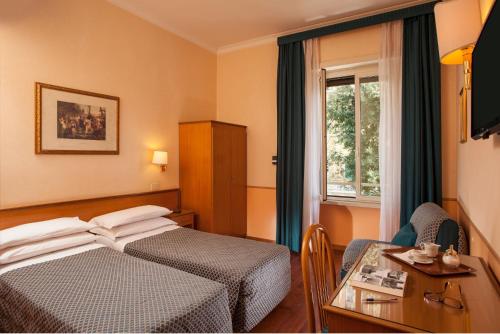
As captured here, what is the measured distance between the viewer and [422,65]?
3.18 m

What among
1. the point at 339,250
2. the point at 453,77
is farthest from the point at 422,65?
the point at 339,250

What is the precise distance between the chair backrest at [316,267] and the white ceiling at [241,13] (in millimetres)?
2780

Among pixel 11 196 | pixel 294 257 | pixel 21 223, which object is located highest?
pixel 11 196

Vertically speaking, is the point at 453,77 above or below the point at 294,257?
above

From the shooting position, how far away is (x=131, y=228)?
9.46 ft

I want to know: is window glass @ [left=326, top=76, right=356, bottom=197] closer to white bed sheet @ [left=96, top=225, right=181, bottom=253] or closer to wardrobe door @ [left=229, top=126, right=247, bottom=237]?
wardrobe door @ [left=229, top=126, right=247, bottom=237]

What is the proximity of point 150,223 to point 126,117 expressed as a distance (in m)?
1.27

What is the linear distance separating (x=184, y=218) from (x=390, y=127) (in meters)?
2.67

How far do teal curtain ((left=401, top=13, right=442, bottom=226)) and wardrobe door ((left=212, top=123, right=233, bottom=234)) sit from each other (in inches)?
84.9

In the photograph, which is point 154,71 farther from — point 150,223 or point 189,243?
point 189,243

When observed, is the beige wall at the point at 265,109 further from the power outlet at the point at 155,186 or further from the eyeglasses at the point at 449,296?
the eyeglasses at the point at 449,296

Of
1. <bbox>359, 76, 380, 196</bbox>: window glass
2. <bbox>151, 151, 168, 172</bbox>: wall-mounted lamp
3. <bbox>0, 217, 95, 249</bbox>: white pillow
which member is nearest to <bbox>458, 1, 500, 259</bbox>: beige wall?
<bbox>359, 76, 380, 196</bbox>: window glass

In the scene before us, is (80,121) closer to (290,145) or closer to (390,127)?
(290,145)

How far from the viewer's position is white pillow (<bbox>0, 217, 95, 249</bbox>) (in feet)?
6.98
